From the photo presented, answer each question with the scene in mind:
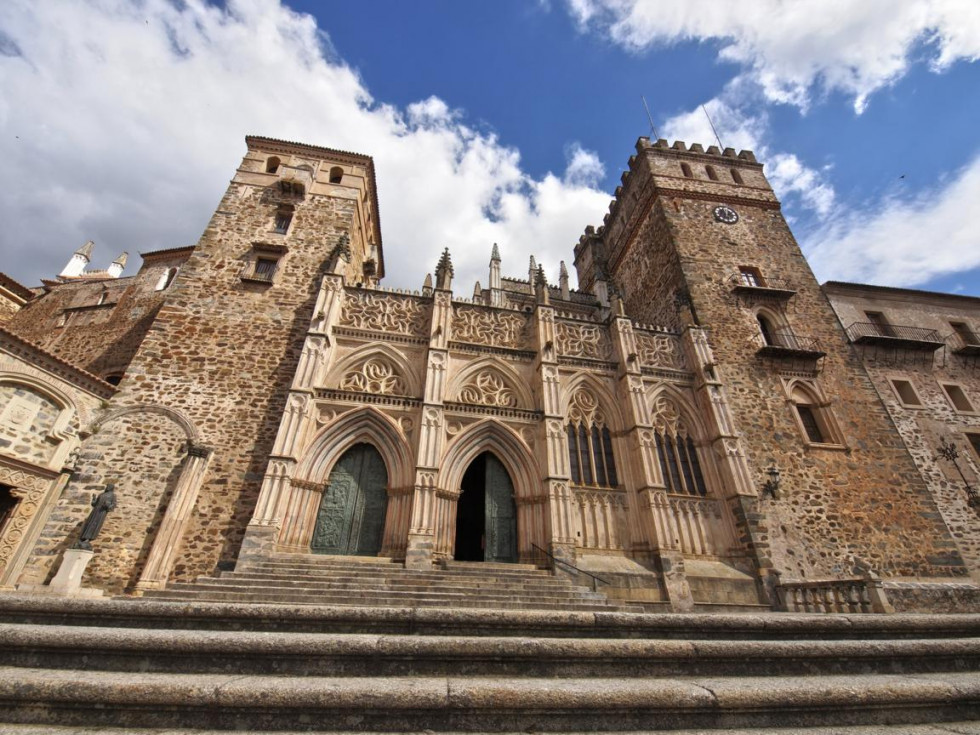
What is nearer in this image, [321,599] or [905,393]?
[321,599]

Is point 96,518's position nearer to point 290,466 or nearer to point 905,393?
point 290,466

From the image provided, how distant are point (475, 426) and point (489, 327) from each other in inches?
158

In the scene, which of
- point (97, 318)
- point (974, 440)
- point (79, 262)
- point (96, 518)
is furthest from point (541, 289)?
point (79, 262)

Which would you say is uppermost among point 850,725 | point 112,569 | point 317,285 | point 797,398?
point 317,285

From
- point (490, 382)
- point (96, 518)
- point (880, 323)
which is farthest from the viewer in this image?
point (880, 323)

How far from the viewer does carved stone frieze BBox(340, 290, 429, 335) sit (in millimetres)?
14125

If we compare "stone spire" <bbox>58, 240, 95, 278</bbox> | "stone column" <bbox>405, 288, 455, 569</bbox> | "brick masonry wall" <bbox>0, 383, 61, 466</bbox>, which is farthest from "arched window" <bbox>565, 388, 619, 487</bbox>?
"stone spire" <bbox>58, 240, 95, 278</bbox>

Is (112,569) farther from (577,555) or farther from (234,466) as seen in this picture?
(577,555)

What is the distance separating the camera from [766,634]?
447 centimetres

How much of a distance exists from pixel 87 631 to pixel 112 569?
31.1ft

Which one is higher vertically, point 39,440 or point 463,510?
point 39,440

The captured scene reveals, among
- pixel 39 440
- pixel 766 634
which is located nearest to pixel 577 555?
pixel 766 634

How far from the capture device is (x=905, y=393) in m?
17.4

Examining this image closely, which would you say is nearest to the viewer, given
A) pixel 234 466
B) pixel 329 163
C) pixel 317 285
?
pixel 234 466
